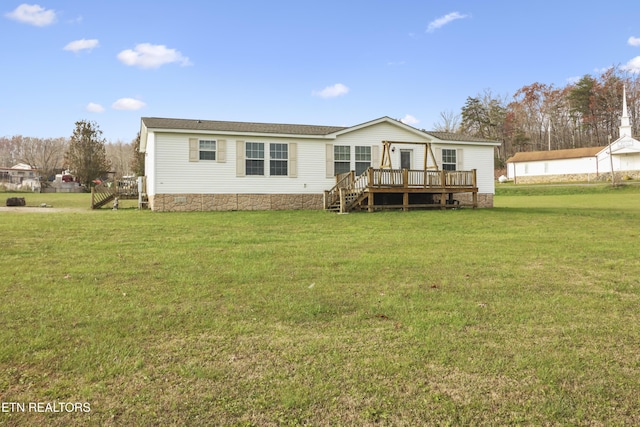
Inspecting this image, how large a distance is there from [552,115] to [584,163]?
1721cm

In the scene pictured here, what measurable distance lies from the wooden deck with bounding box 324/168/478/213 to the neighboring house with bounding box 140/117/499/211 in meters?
1.08

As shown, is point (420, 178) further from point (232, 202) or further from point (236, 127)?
point (236, 127)

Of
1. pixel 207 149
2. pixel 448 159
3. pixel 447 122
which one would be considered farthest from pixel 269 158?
pixel 447 122

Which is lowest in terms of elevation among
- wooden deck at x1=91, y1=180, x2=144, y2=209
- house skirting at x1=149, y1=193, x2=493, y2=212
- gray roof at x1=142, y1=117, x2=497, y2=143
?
house skirting at x1=149, y1=193, x2=493, y2=212

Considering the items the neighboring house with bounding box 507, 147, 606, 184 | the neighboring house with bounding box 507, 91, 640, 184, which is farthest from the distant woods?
the neighboring house with bounding box 507, 91, 640, 184

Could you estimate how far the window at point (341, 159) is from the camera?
18.4 metres

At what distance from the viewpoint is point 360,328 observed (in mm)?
3521

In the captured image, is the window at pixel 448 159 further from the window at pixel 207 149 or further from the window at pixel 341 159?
the window at pixel 207 149

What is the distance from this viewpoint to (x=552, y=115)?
6084 cm

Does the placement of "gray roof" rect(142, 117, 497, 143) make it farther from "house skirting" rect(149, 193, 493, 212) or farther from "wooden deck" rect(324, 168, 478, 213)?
"house skirting" rect(149, 193, 493, 212)

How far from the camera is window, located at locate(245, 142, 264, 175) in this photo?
57.0 ft

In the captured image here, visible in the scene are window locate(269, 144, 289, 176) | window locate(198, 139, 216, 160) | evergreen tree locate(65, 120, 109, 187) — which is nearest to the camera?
window locate(198, 139, 216, 160)

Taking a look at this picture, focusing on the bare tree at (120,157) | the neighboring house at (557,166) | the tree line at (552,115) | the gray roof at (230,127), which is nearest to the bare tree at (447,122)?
the tree line at (552,115)

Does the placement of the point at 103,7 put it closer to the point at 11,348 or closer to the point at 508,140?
the point at 11,348
